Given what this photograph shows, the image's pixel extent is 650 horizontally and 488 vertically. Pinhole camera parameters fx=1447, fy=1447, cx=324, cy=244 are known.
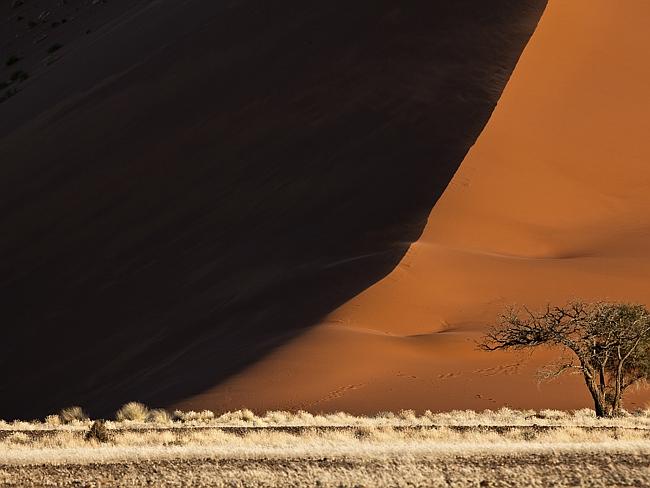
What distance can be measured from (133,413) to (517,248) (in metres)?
9.60

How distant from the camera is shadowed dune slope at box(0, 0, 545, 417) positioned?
83.0 feet

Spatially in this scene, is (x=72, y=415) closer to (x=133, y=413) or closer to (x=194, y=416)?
(x=133, y=413)

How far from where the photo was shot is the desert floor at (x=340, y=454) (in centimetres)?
1194

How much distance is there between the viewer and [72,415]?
22016mm

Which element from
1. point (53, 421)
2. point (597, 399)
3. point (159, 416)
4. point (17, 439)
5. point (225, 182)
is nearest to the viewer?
point (17, 439)

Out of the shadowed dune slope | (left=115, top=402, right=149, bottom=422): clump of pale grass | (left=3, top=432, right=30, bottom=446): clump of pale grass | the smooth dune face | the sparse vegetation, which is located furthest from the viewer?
the shadowed dune slope

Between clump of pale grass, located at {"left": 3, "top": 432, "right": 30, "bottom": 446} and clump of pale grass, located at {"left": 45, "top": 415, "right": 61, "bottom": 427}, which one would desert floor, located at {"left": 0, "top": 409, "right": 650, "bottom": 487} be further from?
clump of pale grass, located at {"left": 45, "top": 415, "right": 61, "bottom": 427}

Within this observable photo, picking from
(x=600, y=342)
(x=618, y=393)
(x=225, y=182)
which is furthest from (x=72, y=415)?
(x=225, y=182)

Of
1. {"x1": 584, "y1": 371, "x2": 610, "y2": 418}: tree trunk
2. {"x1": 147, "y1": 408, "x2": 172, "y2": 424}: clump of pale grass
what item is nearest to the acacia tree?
{"x1": 584, "y1": 371, "x2": 610, "y2": 418}: tree trunk

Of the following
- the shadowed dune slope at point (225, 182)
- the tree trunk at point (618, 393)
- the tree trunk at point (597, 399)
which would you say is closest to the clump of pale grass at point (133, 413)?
the shadowed dune slope at point (225, 182)

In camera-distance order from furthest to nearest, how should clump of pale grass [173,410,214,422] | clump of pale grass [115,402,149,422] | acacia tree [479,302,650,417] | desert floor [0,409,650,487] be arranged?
1. acacia tree [479,302,650,417]
2. clump of pale grass [115,402,149,422]
3. clump of pale grass [173,410,214,422]
4. desert floor [0,409,650,487]

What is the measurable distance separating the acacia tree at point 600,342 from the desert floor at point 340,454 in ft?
5.19

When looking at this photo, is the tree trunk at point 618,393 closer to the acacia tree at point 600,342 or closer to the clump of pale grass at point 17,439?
the acacia tree at point 600,342

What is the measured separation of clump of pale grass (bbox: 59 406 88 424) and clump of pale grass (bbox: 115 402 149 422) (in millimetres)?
887
